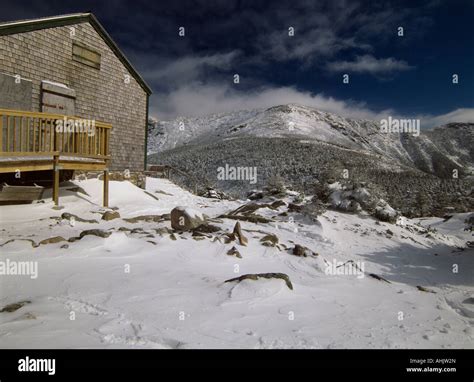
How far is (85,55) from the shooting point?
10.8 metres

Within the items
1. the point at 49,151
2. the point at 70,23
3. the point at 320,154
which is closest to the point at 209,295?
the point at 49,151

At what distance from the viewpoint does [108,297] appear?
10.6 ft

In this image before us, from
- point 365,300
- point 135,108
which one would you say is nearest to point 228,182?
point 135,108

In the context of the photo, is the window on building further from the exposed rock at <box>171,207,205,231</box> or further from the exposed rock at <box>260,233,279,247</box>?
the exposed rock at <box>260,233,279,247</box>

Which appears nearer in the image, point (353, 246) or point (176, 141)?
point (353, 246)

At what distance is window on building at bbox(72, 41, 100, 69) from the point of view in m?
10.5

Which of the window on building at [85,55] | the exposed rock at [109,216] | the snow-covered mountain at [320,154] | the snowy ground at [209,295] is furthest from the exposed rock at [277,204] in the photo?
the window on building at [85,55]

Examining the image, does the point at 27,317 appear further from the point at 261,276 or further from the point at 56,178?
the point at 56,178

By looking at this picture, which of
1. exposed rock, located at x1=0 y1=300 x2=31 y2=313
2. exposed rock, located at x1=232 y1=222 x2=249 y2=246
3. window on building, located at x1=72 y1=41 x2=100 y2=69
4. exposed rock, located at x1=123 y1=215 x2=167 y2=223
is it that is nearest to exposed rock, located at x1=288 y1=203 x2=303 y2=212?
exposed rock, located at x1=232 y1=222 x2=249 y2=246

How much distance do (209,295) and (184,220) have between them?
311cm
